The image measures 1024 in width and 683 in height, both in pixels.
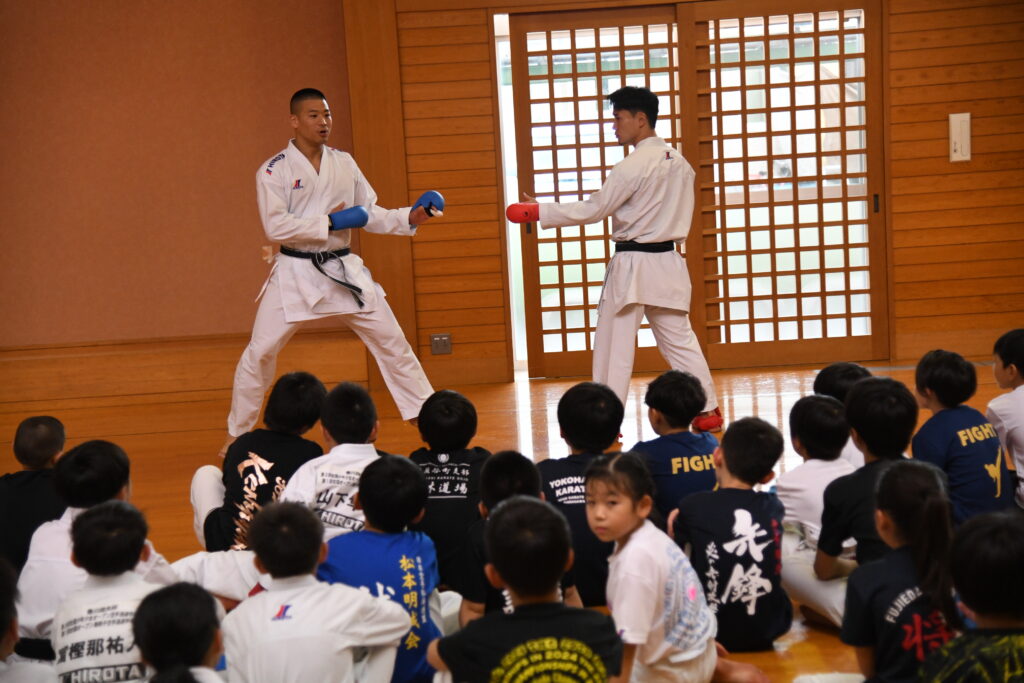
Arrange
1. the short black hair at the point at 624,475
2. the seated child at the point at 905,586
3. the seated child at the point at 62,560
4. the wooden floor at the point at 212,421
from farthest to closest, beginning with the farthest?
1. the wooden floor at the point at 212,421
2. the seated child at the point at 62,560
3. the short black hair at the point at 624,475
4. the seated child at the point at 905,586

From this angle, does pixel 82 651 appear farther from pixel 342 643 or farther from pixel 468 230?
pixel 468 230

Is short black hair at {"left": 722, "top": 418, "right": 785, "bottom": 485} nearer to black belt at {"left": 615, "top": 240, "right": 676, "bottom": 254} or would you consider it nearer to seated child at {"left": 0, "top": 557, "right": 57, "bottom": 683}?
seated child at {"left": 0, "top": 557, "right": 57, "bottom": 683}

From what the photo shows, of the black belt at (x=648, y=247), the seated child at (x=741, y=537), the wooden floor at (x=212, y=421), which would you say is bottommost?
the wooden floor at (x=212, y=421)

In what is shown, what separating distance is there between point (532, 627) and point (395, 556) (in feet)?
1.73

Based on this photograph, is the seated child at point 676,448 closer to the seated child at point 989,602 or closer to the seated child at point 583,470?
the seated child at point 583,470

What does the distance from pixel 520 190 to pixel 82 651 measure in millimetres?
5111

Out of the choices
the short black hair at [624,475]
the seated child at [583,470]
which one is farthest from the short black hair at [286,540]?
the seated child at [583,470]

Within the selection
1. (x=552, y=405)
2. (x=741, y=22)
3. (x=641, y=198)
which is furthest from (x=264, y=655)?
(x=741, y=22)

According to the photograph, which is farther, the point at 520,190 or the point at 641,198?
the point at 520,190

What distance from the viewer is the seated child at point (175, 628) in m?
1.75

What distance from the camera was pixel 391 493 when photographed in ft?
7.35

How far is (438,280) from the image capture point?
263 inches

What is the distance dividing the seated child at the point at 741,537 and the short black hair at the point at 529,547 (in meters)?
0.67

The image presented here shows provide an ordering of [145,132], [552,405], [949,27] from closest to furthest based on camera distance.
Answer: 1. [552,405]
2. [949,27]
3. [145,132]
